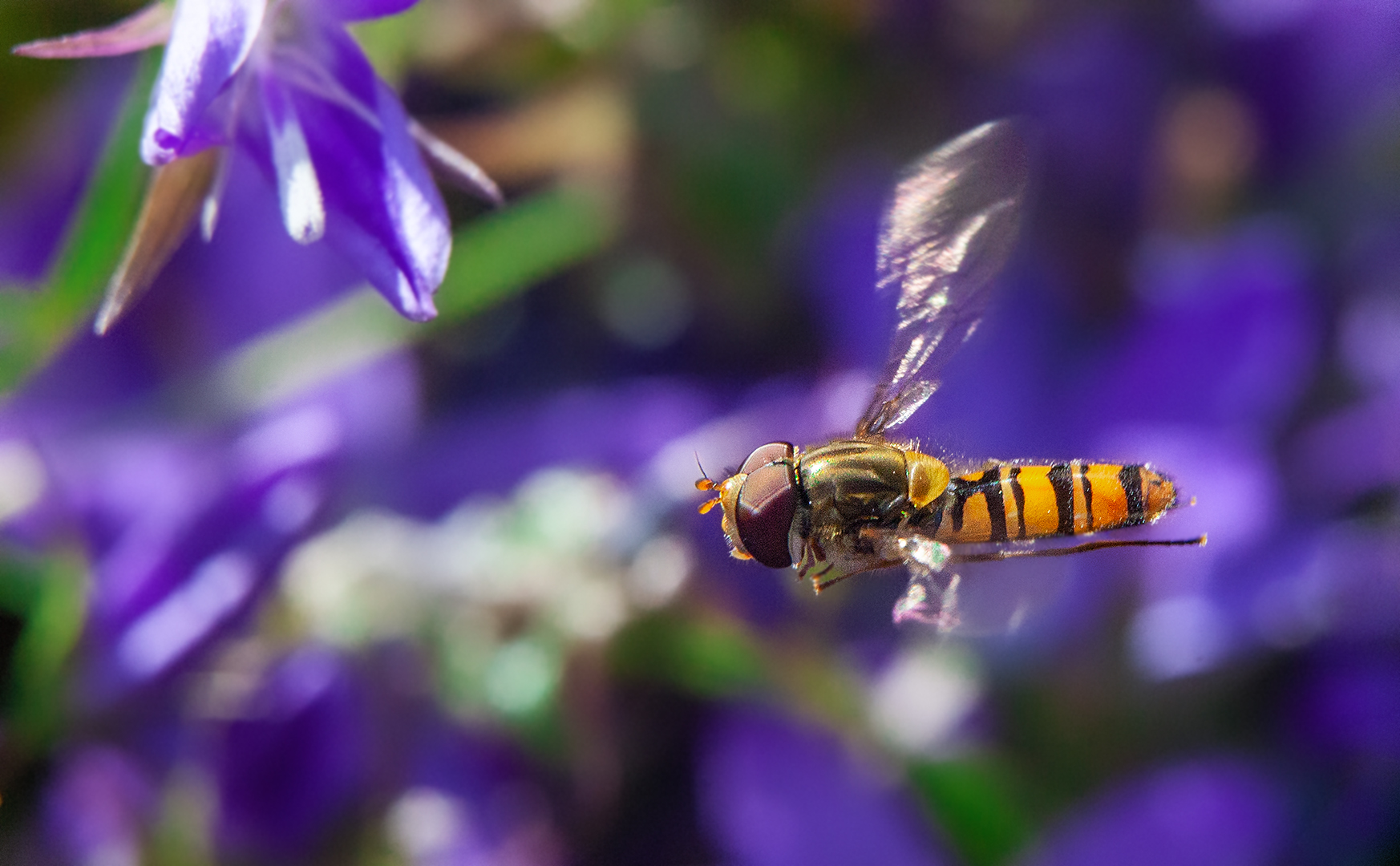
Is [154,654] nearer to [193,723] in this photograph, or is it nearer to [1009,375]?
[193,723]

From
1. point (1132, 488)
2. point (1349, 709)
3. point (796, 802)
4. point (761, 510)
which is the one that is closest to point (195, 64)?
point (761, 510)

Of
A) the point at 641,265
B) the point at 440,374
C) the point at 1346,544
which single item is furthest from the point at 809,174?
the point at 1346,544

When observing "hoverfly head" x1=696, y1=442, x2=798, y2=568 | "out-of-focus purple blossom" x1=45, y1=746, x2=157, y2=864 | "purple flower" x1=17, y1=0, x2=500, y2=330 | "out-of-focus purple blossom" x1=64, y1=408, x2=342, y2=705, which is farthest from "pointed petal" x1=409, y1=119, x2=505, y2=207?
"out-of-focus purple blossom" x1=45, y1=746, x2=157, y2=864

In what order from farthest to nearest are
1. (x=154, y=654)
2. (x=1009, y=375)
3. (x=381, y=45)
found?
(x=1009, y=375), (x=381, y=45), (x=154, y=654)

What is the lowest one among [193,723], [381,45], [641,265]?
[193,723]

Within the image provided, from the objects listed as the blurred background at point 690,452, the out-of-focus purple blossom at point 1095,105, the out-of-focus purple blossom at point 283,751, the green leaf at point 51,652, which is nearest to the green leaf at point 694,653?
the blurred background at point 690,452

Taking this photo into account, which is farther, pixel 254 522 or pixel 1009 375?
pixel 1009 375

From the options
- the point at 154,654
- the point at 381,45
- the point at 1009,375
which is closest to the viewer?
the point at 154,654

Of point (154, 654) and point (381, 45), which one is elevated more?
point (381, 45)
